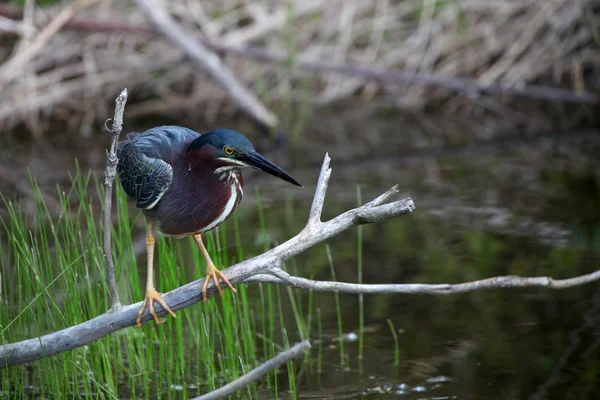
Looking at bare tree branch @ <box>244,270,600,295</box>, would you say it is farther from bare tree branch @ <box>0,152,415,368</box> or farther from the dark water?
the dark water

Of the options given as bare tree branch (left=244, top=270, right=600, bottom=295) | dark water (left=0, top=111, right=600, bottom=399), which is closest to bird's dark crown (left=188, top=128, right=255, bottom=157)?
bare tree branch (left=244, top=270, right=600, bottom=295)

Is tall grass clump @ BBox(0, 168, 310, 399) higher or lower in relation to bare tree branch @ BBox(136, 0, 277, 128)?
lower

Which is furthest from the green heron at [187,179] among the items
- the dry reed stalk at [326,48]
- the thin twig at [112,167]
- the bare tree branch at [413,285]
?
the dry reed stalk at [326,48]

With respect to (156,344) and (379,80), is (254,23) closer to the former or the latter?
(379,80)

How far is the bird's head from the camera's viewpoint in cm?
256

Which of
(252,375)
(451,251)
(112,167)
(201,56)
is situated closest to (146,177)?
(112,167)

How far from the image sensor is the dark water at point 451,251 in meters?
3.72

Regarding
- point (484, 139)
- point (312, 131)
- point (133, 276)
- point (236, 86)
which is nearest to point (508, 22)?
point (484, 139)

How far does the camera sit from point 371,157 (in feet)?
25.2

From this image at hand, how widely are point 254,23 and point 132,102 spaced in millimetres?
1682

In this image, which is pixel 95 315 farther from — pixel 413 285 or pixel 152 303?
pixel 413 285

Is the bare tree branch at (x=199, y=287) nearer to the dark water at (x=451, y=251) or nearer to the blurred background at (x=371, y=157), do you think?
the blurred background at (x=371, y=157)

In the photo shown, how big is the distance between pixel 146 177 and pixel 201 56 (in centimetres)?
434

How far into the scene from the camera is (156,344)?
4.08 m
